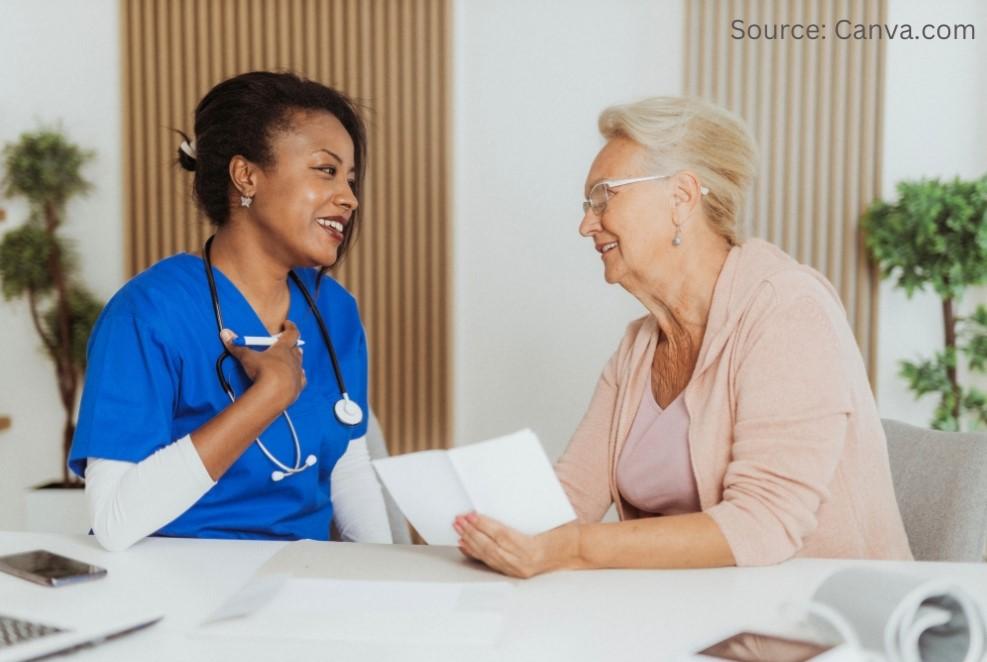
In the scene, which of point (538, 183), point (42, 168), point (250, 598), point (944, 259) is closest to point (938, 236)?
point (944, 259)

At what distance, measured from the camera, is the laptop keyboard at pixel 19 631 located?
4.24 ft

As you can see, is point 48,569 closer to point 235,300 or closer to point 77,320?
point 235,300

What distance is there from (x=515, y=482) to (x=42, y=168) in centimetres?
337

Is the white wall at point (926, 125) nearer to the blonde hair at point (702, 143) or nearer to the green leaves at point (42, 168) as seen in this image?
the blonde hair at point (702, 143)

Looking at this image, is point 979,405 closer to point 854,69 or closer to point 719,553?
point 854,69

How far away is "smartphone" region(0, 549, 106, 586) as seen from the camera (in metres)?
1.56

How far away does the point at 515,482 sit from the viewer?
5.25 feet

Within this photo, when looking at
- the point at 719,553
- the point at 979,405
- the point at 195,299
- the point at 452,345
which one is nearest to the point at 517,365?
the point at 452,345

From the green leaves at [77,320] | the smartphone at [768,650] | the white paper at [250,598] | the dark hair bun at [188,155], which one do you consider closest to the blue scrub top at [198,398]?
the dark hair bun at [188,155]

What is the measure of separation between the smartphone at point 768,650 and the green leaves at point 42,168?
3.79 metres

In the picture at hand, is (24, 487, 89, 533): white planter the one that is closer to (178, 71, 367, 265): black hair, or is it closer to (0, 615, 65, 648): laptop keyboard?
(178, 71, 367, 265): black hair

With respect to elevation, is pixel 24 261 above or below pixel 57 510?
above

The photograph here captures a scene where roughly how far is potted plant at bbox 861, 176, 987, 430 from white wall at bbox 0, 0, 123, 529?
3.14 meters

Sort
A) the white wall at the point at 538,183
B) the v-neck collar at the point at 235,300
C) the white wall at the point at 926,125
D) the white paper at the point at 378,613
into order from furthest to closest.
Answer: the white wall at the point at 538,183 → the white wall at the point at 926,125 → the v-neck collar at the point at 235,300 → the white paper at the point at 378,613
